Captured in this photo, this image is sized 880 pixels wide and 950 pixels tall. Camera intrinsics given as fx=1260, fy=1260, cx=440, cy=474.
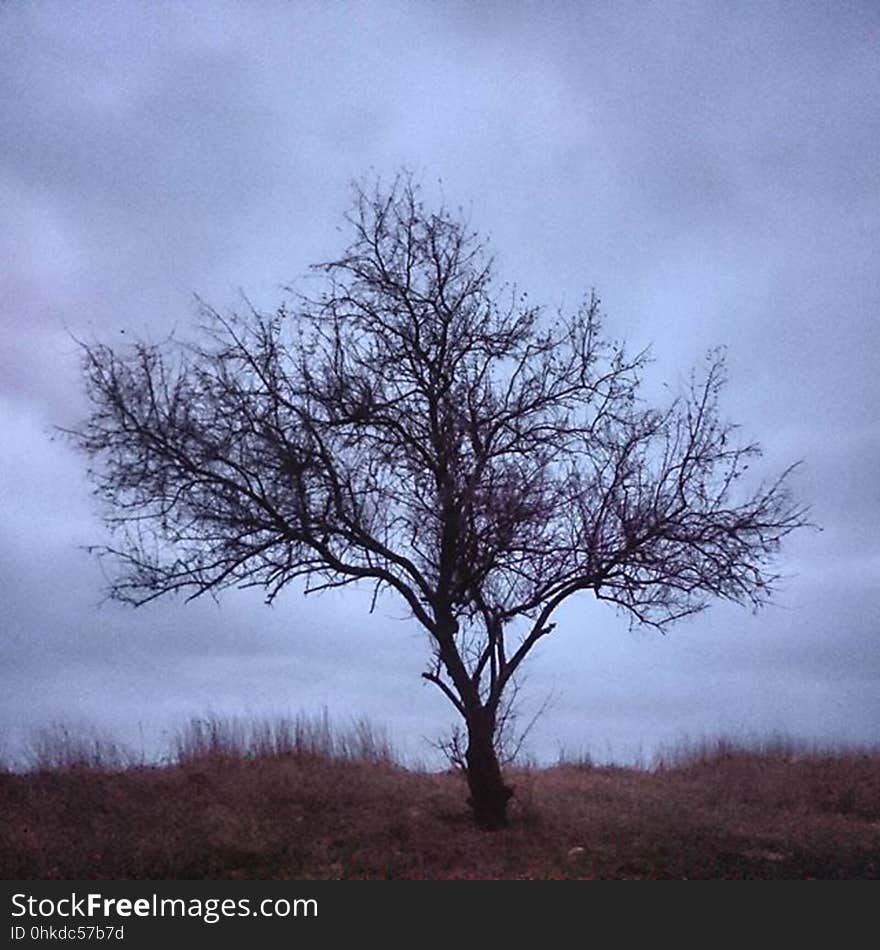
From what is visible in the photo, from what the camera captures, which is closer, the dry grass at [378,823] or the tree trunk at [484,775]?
the dry grass at [378,823]

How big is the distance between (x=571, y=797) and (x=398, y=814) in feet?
12.3

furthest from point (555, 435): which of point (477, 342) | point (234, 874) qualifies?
point (234, 874)

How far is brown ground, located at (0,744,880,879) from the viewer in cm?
1588

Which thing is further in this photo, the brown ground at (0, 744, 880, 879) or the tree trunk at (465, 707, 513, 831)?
the tree trunk at (465, 707, 513, 831)

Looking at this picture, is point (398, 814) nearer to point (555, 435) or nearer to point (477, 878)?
point (477, 878)

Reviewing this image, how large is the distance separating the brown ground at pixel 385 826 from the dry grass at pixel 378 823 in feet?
0.11

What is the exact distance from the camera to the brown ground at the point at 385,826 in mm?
15875

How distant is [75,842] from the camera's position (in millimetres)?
16516

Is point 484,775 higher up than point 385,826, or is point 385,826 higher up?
point 484,775

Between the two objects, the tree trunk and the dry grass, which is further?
the tree trunk

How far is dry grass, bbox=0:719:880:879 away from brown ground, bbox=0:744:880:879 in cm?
3

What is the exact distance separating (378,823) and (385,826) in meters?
0.22

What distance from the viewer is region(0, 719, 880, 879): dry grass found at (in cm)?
1590

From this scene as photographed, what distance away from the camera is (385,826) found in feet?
57.2
